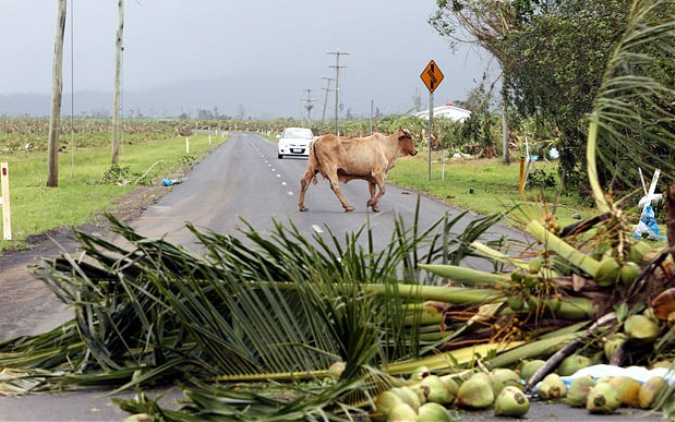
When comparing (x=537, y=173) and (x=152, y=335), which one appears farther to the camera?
(x=537, y=173)

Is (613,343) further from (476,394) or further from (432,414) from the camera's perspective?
(432,414)

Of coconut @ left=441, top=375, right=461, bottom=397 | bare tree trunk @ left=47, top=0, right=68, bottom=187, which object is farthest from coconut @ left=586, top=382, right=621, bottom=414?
bare tree trunk @ left=47, top=0, right=68, bottom=187

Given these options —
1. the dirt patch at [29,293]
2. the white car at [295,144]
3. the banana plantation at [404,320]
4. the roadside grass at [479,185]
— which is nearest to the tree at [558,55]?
the roadside grass at [479,185]

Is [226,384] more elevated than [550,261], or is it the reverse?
[550,261]

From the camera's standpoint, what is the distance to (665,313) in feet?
15.5

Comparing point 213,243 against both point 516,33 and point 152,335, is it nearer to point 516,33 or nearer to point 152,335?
point 152,335

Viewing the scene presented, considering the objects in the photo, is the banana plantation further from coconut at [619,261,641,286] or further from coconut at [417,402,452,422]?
coconut at [417,402,452,422]

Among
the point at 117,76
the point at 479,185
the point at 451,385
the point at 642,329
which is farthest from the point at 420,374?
the point at 117,76

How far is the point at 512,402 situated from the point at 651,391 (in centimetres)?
64

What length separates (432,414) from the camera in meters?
4.19

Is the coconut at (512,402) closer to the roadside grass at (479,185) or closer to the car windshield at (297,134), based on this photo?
the roadside grass at (479,185)

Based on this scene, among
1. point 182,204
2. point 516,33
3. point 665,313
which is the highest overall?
point 516,33

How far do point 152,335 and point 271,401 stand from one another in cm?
125

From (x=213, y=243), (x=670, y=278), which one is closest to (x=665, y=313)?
(x=670, y=278)
